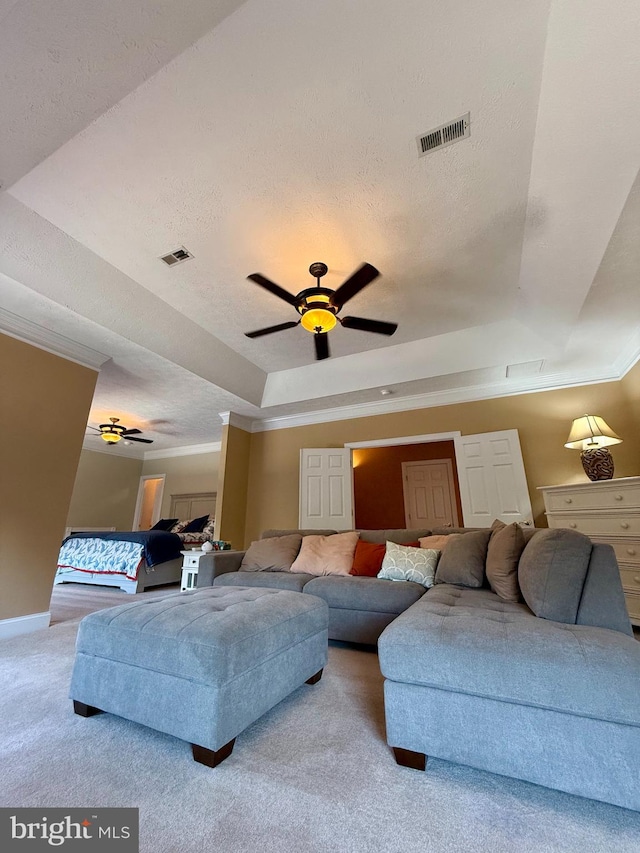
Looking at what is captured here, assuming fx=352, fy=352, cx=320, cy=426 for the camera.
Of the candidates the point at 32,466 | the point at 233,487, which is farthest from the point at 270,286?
the point at 233,487

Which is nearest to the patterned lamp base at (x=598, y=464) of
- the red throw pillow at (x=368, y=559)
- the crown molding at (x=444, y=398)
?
the crown molding at (x=444, y=398)

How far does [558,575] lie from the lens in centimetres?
154

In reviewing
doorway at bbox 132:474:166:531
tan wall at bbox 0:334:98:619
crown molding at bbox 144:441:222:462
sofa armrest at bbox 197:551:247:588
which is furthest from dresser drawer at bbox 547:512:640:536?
doorway at bbox 132:474:166:531

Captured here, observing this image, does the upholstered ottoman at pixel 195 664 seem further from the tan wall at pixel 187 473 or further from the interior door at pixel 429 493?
the tan wall at pixel 187 473

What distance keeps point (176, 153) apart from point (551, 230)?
2.43m

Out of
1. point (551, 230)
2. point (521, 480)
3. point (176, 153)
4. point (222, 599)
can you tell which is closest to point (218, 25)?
point (176, 153)

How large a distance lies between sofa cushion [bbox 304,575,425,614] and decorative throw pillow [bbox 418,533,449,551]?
422mm

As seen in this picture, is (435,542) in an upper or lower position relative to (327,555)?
upper

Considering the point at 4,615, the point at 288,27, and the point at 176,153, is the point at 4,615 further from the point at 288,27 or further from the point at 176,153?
the point at 288,27

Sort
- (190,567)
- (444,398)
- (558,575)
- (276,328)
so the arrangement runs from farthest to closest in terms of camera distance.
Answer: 1. (444,398)
2. (190,567)
3. (276,328)
4. (558,575)

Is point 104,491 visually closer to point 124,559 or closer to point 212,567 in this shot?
point 124,559

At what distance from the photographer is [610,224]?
2123mm

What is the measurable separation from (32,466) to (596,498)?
17.0ft

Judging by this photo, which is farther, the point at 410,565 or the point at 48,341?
the point at 48,341
